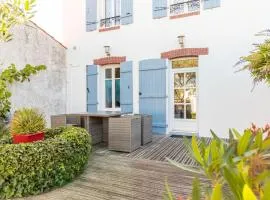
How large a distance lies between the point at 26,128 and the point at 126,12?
505 cm

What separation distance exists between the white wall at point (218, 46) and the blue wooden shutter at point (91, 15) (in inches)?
38.4

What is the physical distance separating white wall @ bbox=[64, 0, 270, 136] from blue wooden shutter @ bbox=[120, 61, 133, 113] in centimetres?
19

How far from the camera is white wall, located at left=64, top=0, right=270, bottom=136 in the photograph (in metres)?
5.55

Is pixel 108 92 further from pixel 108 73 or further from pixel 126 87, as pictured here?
pixel 126 87

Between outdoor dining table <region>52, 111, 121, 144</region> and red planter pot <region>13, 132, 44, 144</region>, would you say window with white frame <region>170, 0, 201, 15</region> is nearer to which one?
outdoor dining table <region>52, 111, 121, 144</region>

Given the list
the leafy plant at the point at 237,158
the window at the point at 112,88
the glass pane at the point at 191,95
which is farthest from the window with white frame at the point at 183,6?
the leafy plant at the point at 237,158

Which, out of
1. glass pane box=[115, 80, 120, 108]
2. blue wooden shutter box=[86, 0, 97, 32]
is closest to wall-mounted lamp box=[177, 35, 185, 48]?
glass pane box=[115, 80, 120, 108]

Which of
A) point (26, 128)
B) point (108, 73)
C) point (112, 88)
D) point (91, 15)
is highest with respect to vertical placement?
point (91, 15)

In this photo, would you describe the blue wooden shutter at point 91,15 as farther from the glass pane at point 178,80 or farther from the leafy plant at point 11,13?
the leafy plant at point 11,13

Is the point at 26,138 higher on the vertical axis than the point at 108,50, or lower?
lower

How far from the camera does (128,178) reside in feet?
11.5

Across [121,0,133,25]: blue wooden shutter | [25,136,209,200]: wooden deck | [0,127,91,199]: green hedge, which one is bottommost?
[25,136,209,200]: wooden deck

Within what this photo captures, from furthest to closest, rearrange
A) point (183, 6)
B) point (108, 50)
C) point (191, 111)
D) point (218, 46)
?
point (108, 50) < point (191, 111) < point (183, 6) < point (218, 46)

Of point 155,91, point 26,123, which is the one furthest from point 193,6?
point 26,123
